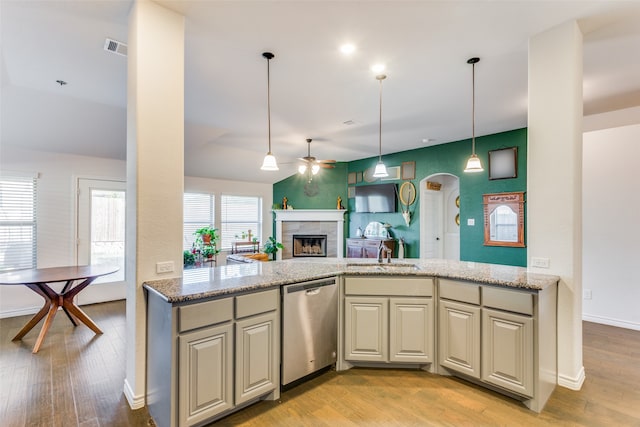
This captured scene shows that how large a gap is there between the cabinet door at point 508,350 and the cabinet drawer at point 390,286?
487mm

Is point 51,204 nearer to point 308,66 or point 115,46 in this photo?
point 115,46

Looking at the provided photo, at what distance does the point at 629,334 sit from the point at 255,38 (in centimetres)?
517

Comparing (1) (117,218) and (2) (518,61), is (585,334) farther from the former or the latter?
(1) (117,218)

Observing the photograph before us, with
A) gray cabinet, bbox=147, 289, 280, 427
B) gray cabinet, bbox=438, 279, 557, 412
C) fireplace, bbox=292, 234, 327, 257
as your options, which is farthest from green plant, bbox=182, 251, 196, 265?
gray cabinet, bbox=438, 279, 557, 412

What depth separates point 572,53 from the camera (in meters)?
2.42

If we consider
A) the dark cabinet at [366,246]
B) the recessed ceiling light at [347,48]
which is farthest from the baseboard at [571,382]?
the dark cabinet at [366,246]

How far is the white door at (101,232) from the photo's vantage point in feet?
16.0

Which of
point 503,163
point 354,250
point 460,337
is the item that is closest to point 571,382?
point 460,337

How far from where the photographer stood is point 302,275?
2.54 m

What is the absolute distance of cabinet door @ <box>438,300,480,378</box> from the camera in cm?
244

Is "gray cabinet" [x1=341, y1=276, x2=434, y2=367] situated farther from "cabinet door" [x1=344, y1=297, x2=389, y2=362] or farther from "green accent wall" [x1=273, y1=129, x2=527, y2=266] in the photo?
"green accent wall" [x1=273, y1=129, x2=527, y2=266]

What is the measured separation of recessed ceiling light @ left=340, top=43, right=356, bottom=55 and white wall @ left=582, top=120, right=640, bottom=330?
3.63 meters

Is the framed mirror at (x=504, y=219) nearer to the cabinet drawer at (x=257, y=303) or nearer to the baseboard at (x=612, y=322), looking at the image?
the baseboard at (x=612, y=322)

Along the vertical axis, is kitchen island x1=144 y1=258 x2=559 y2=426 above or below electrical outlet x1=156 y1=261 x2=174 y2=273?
below
